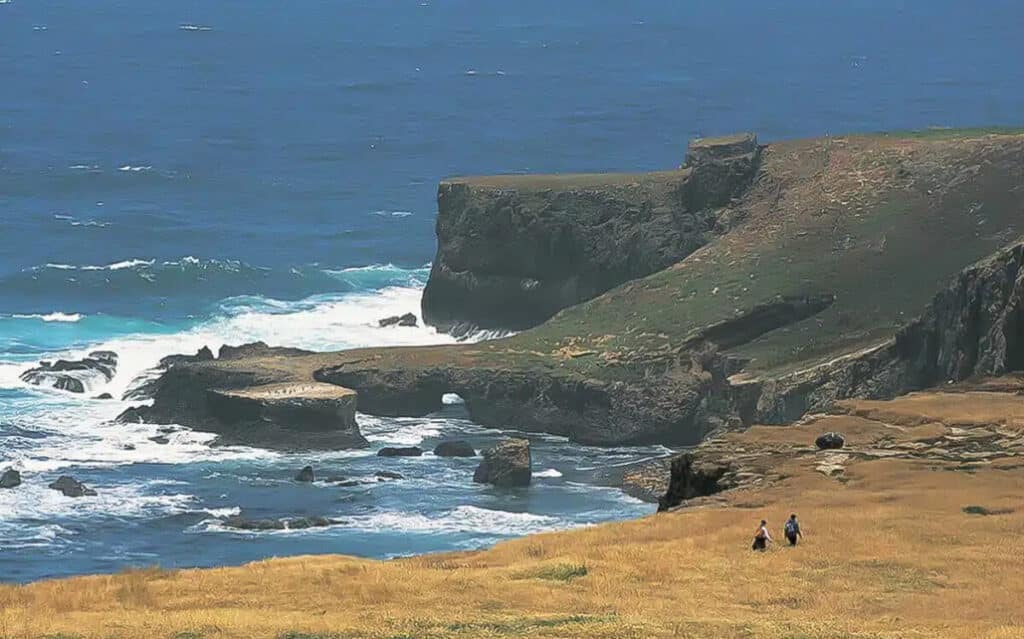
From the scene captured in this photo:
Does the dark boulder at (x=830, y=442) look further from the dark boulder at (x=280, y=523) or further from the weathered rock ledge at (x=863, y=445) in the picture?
the dark boulder at (x=280, y=523)

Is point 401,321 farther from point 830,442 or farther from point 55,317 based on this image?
point 830,442

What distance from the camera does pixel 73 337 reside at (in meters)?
160

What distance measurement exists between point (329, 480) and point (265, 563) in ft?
172

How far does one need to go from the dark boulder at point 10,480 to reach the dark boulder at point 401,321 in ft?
153

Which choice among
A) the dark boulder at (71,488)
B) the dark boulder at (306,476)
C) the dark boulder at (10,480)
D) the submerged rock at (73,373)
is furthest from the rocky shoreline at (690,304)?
the dark boulder at (10,480)

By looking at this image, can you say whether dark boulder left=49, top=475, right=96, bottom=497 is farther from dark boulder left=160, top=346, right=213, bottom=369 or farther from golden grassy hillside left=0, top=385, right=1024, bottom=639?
golden grassy hillside left=0, top=385, right=1024, bottom=639

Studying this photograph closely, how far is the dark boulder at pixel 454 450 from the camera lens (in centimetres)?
12475

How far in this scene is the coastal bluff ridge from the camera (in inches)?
4865

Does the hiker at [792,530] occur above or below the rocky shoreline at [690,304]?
below

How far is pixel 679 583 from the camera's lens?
6278 centimetres

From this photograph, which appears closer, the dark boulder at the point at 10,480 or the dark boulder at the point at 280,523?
the dark boulder at the point at 280,523

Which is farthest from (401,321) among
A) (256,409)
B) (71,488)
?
(71,488)

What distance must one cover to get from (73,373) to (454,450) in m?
28.1

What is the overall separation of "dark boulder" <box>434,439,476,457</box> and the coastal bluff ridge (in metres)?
5.17
